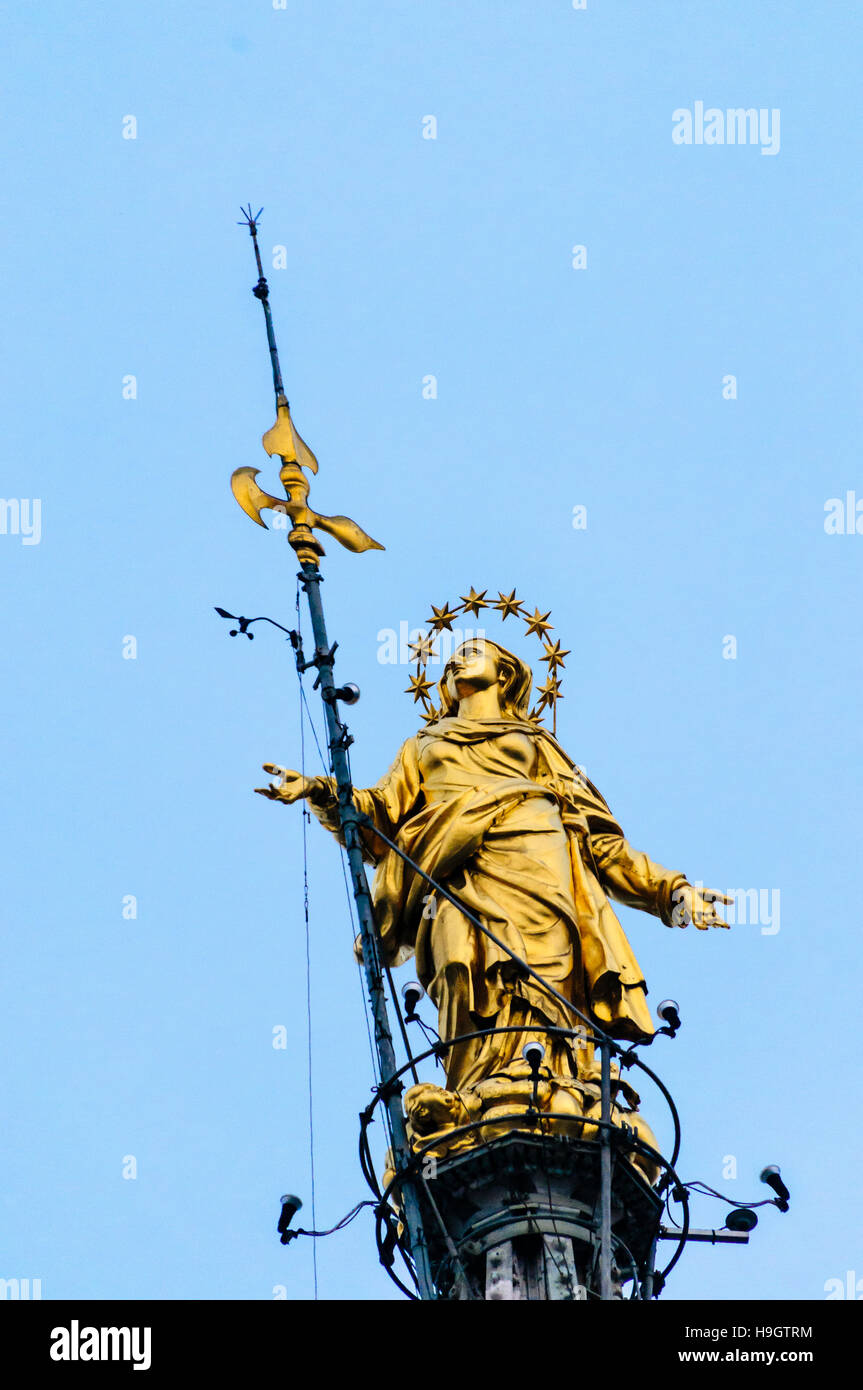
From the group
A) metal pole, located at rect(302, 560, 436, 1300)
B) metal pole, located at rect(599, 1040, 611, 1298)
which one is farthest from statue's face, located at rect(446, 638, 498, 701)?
metal pole, located at rect(599, 1040, 611, 1298)

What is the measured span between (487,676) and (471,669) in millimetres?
190

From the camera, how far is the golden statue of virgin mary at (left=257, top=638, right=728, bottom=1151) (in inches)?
1041

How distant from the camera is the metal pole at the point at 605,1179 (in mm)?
23047

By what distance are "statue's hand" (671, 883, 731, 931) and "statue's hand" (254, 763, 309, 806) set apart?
3.93 meters

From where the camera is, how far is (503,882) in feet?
92.4

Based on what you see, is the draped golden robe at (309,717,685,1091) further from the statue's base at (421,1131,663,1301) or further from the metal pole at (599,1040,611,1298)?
the metal pole at (599,1040,611,1298)

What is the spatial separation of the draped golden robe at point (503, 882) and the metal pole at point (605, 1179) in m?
1.40

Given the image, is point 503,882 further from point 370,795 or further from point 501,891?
point 370,795

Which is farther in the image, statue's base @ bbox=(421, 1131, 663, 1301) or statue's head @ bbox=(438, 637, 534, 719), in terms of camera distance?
statue's head @ bbox=(438, 637, 534, 719)

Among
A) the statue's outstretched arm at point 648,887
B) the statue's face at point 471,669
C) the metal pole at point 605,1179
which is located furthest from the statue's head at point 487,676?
the metal pole at point 605,1179

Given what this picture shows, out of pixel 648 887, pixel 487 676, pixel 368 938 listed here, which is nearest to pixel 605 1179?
pixel 368 938

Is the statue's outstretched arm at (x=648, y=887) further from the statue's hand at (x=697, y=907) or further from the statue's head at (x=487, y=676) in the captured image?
the statue's head at (x=487, y=676)
